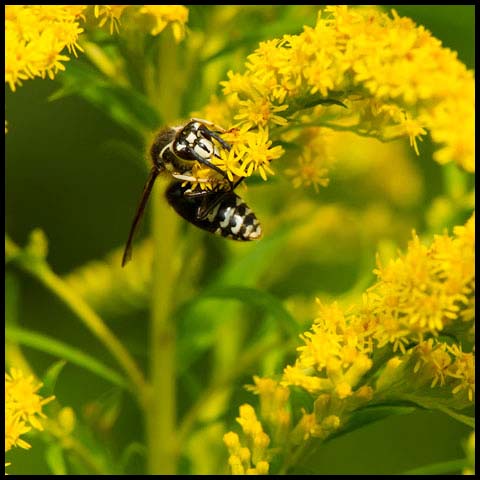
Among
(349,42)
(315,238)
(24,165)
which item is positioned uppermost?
(24,165)

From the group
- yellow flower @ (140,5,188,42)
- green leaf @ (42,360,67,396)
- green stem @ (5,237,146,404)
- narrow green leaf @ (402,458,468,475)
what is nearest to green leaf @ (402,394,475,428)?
narrow green leaf @ (402,458,468,475)

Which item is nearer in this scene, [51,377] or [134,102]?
[51,377]

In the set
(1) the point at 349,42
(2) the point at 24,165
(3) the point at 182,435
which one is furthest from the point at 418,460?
(1) the point at 349,42

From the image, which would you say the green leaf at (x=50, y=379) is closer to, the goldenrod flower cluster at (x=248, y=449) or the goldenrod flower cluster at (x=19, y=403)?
the goldenrod flower cluster at (x=19, y=403)

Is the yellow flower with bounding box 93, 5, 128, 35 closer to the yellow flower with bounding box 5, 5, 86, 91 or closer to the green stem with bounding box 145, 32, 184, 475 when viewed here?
the yellow flower with bounding box 5, 5, 86, 91

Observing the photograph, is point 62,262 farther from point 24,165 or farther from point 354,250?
point 354,250

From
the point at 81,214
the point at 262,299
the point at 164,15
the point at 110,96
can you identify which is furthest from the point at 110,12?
the point at 81,214
